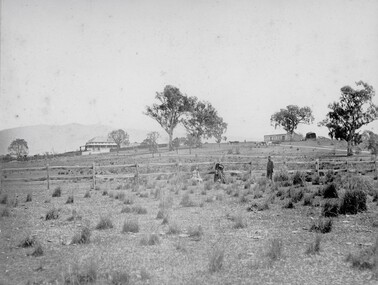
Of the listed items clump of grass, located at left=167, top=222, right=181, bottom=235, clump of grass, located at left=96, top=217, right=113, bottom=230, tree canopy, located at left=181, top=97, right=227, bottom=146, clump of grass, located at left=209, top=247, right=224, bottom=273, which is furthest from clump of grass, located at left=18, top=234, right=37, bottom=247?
tree canopy, located at left=181, top=97, right=227, bottom=146

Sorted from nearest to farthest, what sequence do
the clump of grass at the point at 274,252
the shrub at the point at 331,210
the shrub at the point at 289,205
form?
the clump of grass at the point at 274,252, the shrub at the point at 331,210, the shrub at the point at 289,205

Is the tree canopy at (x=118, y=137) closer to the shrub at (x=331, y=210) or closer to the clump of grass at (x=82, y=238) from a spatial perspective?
the shrub at (x=331, y=210)

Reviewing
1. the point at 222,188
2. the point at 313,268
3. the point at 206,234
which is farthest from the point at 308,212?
the point at 222,188

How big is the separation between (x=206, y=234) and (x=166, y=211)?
353 cm

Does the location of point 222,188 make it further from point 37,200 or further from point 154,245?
point 154,245

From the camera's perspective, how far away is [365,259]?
23.0 feet

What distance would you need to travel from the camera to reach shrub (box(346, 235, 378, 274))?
6699 millimetres

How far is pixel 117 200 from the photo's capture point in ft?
54.8

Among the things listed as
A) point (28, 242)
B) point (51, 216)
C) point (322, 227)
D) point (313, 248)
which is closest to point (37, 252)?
point (28, 242)

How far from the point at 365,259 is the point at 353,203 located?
18.5 feet

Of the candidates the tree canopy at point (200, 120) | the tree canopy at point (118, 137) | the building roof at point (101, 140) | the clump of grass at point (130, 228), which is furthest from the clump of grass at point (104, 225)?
the building roof at point (101, 140)

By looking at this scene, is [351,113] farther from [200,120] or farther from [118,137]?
[118,137]

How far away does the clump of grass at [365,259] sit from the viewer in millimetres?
6678

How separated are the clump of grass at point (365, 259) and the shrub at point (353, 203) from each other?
4.61m
